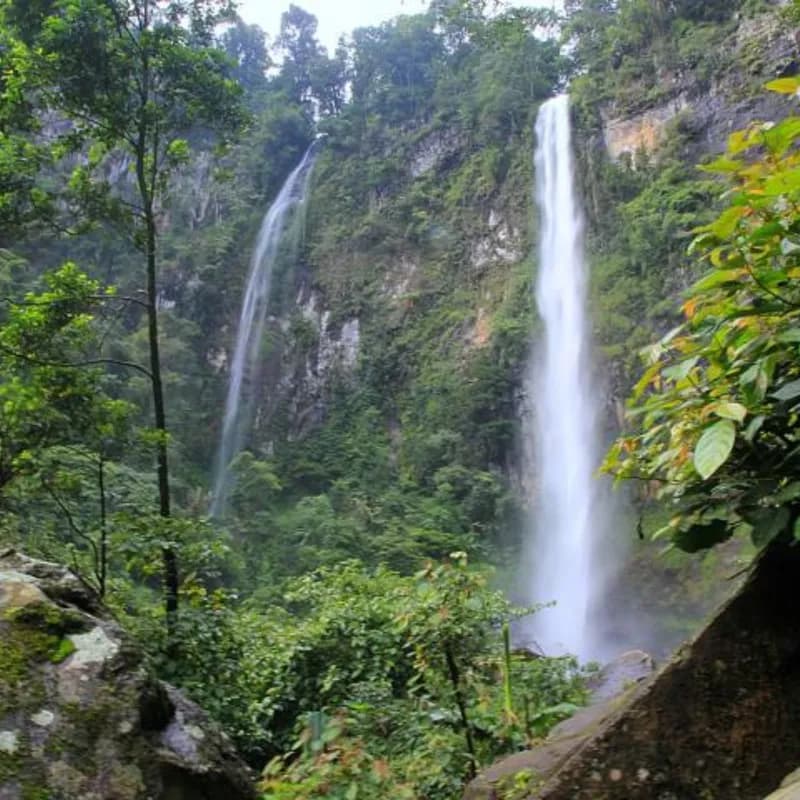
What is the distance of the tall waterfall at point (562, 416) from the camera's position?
1475 centimetres

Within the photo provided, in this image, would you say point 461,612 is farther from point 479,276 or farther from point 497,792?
point 479,276

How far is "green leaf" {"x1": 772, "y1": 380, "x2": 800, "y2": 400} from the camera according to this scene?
4.56 ft

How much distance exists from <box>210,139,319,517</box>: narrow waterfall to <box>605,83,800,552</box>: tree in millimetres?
19443

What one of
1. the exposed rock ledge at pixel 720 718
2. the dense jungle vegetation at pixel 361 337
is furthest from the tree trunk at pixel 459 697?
the exposed rock ledge at pixel 720 718

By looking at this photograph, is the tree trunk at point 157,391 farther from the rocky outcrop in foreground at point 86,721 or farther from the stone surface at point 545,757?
the stone surface at point 545,757

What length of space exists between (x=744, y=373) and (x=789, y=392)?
8cm

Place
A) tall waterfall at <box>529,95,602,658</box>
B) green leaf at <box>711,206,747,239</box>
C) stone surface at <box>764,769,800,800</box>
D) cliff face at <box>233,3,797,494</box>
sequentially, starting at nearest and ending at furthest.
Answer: stone surface at <box>764,769,800,800</box>
green leaf at <box>711,206,747,239</box>
tall waterfall at <box>529,95,602,658</box>
cliff face at <box>233,3,797,494</box>

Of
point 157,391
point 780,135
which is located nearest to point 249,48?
point 157,391

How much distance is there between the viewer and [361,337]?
24094 millimetres

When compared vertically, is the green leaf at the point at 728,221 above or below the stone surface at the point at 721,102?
below

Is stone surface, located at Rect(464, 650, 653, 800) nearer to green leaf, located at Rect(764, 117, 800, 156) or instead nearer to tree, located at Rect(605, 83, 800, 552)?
tree, located at Rect(605, 83, 800, 552)

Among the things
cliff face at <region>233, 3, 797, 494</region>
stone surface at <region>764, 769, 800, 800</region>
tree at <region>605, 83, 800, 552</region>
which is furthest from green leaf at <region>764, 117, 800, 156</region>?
cliff face at <region>233, 3, 797, 494</region>

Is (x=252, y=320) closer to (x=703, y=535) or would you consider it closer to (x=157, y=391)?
(x=157, y=391)

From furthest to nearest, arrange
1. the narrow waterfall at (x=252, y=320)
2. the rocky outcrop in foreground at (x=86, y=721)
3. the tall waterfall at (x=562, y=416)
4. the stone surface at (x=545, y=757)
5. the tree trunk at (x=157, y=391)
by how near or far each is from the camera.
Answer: the narrow waterfall at (x=252, y=320) < the tall waterfall at (x=562, y=416) < the tree trunk at (x=157, y=391) < the stone surface at (x=545, y=757) < the rocky outcrop in foreground at (x=86, y=721)
